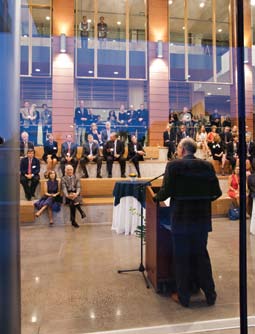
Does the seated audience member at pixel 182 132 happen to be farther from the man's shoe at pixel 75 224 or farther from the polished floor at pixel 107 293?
the man's shoe at pixel 75 224

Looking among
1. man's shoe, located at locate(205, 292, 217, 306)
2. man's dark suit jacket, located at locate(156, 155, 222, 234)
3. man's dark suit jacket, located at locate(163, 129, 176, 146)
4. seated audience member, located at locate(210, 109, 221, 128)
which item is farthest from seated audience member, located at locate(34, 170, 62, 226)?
man's shoe, located at locate(205, 292, 217, 306)

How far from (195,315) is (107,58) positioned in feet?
11.6

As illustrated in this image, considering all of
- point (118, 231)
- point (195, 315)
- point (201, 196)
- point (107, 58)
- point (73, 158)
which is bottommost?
point (195, 315)

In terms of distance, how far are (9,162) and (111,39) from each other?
11.4 feet

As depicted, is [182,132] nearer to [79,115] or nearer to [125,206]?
[79,115]

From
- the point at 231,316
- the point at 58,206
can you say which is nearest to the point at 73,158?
the point at 58,206

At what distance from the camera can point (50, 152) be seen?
3.35m

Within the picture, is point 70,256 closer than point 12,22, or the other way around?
point 12,22

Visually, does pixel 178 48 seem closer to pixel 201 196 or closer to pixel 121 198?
pixel 121 198

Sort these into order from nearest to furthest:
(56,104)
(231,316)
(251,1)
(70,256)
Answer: (251,1)
(231,316)
(56,104)
(70,256)

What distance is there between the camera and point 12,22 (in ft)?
3.72

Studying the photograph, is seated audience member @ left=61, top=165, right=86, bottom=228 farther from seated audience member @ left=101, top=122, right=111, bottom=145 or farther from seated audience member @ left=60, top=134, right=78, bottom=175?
seated audience member @ left=101, top=122, right=111, bottom=145

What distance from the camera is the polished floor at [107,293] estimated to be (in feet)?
6.51

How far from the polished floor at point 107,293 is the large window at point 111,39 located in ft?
7.36
